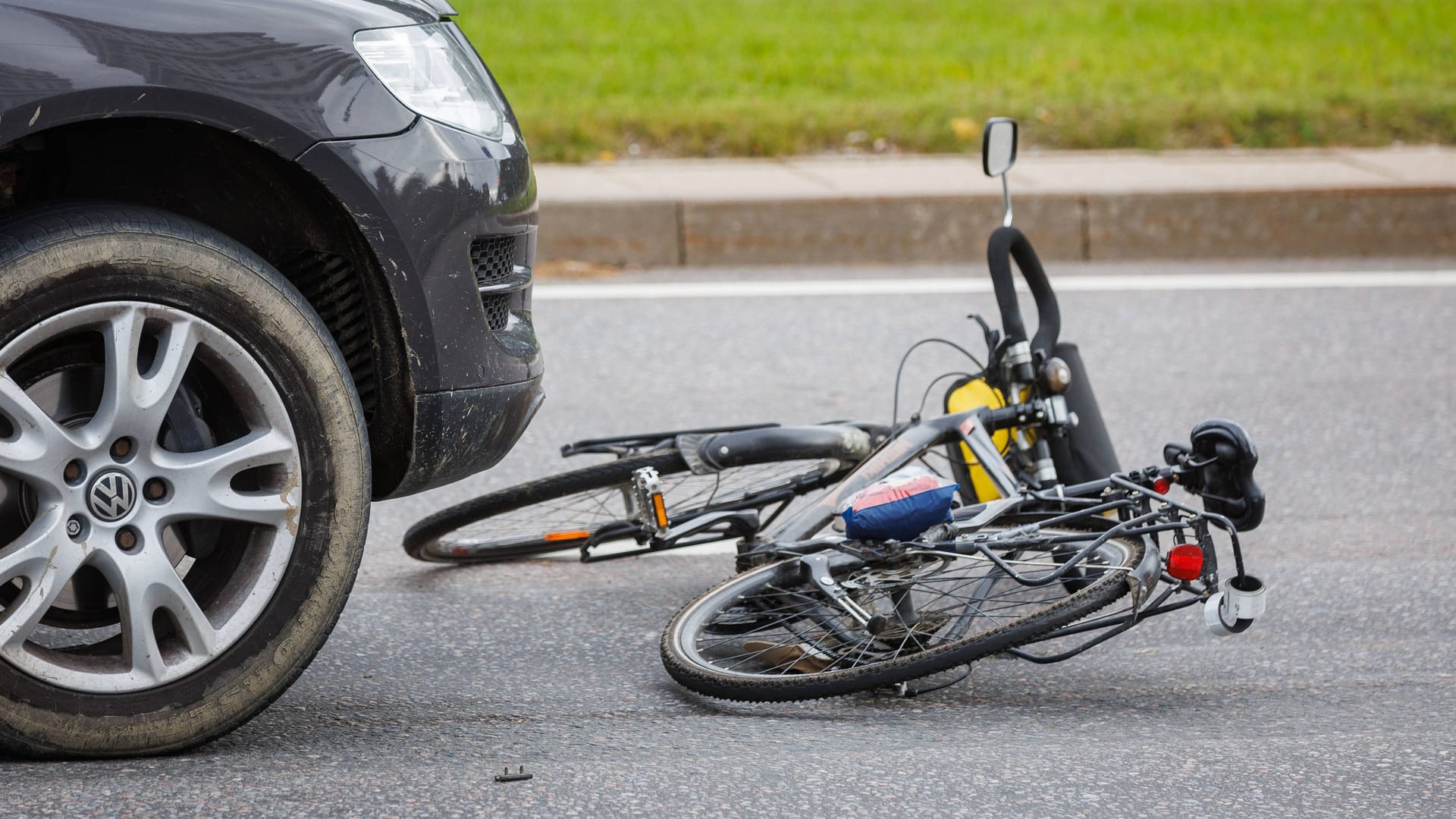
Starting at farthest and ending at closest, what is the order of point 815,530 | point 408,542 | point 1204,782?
point 408,542 < point 815,530 < point 1204,782

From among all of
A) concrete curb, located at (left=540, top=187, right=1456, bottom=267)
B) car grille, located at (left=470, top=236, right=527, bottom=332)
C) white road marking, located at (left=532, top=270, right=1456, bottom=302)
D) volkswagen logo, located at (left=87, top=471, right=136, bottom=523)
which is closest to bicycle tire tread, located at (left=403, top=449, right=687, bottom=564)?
car grille, located at (left=470, top=236, right=527, bottom=332)

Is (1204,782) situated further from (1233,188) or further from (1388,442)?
(1233,188)

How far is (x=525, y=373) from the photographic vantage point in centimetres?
297

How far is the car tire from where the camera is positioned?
2480 mm

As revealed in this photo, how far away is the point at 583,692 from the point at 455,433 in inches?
23.9

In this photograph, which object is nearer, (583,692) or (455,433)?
(455,433)

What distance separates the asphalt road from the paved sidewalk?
8.19 ft

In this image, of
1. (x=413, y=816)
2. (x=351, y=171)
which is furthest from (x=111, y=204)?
(x=413, y=816)

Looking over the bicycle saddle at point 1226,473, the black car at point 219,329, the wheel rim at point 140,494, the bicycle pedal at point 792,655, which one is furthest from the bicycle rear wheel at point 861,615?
the wheel rim at point 140,494

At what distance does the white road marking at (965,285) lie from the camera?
7.01 meters

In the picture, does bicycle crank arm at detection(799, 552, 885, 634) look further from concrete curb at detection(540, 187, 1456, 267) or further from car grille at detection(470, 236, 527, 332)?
concrete curb at detection(540, 187, 1456, 267)

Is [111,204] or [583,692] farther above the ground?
[111,204]

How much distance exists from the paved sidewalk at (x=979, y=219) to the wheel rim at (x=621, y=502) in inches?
160

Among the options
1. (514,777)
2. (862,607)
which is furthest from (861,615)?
(514,777)
